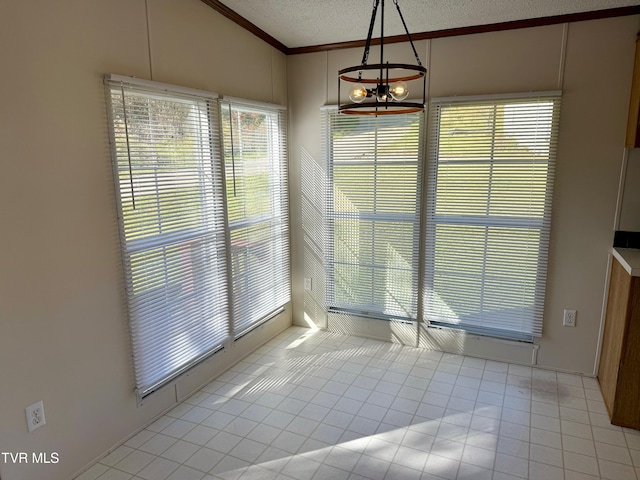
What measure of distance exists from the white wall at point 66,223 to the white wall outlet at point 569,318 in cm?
295

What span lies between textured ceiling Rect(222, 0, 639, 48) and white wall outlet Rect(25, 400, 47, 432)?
264 centimetres

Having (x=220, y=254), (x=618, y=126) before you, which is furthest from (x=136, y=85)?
(x=618, y=126)

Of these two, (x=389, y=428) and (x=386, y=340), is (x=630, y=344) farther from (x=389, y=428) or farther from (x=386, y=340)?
(x=386, y=340)

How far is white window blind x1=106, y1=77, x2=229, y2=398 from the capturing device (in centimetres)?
238

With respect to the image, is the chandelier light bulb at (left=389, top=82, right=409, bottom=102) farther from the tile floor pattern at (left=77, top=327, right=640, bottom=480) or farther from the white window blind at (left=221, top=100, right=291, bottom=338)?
the tile floor pattern at (left=77, top=327, right=640, bottom=480)

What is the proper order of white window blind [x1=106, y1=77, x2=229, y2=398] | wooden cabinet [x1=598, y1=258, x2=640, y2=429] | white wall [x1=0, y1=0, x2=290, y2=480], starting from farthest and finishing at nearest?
1. wooden cabinet [x1=598, y1=258, x2=640, y2=429]
2. white window blind [x1=106, y1=77, x2=229, y2=398]
3. white wall [x1=0, y1=0, x2=290, y2=480]

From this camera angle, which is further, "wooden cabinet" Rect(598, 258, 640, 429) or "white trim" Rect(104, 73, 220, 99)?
"wooden cabinet" Rect(598, 258, 640, 429)

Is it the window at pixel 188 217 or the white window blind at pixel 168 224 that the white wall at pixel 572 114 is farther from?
the white window blind at pixel 168 224

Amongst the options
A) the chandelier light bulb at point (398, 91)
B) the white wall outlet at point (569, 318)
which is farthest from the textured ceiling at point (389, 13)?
the white wall outlet at point (569, 318)

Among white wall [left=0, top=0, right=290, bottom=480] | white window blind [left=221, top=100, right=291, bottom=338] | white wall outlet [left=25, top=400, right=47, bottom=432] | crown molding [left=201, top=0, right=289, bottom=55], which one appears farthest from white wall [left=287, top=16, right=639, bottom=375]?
white wall outlet [left=25, top=400, right=47, bottom=432]

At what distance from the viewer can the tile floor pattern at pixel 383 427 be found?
227 cm

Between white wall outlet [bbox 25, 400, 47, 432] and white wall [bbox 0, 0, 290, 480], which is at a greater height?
white wall [bbox 0, 0, 290, 480]

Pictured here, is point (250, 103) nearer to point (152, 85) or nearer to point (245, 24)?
point (245, 24)

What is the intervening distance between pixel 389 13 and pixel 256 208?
1727 mm
